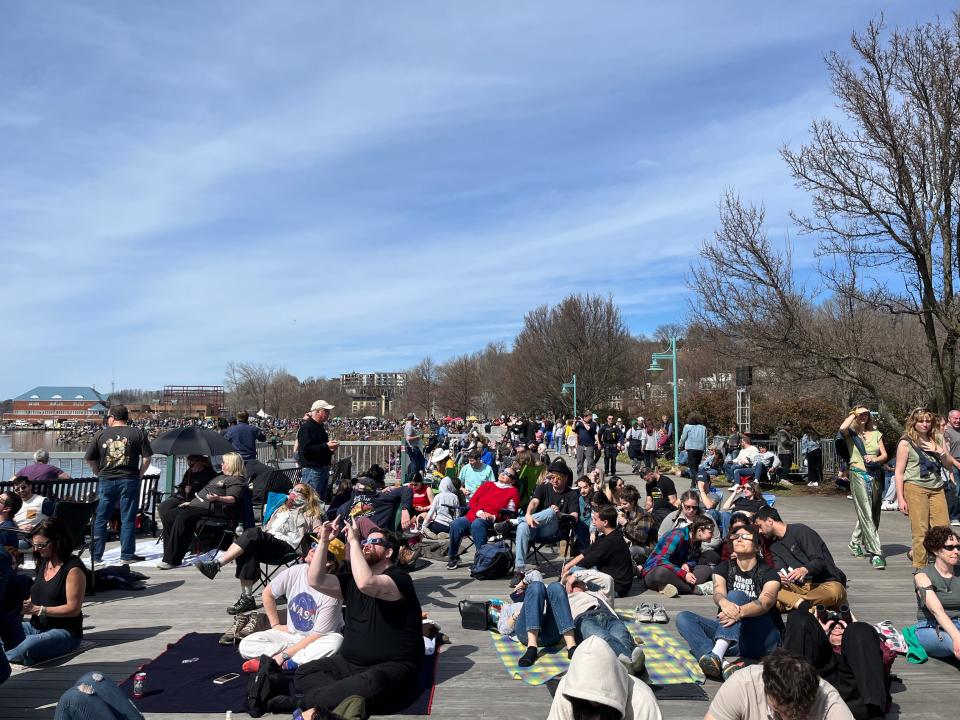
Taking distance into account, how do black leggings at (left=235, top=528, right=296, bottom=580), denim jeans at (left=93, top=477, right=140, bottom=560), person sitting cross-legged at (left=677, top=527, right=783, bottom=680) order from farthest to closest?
1. denim jeans at (left=93, top=477, right=140, bottom=560)
2. black leggings at (left=235, top=528, right=296, bottom=580)
3. person sitting cross-legged at (left=677, top=527, right=783, bottom=680)

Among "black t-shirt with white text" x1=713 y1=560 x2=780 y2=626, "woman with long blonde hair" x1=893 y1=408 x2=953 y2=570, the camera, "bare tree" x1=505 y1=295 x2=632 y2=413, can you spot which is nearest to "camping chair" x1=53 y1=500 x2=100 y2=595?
"black t-shirt with white text" x1=713 y1=560 x2=780 y2=626

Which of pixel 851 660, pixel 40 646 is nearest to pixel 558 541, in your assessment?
pixel 851 660

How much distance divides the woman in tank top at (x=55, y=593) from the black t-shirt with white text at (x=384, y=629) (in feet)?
8.25

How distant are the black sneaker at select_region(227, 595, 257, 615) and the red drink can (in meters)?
2.03

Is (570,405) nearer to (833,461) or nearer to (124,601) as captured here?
(833,461)

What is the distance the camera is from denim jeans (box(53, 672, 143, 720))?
367 cm

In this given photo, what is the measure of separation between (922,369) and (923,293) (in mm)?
3159

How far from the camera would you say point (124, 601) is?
7.78 m

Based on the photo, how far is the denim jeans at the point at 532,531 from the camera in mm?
8828

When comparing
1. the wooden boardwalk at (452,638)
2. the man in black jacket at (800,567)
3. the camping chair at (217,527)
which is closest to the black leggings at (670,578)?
the wooden boardwalk at (452,638)

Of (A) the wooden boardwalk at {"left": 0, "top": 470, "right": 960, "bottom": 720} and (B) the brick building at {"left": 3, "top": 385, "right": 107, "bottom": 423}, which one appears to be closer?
(A) the wooden boardwalk at {"left": 0, "top": 470, "right": 960, "bottom": 720}

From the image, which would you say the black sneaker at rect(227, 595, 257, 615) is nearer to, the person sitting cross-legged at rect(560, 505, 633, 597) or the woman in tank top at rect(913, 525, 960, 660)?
the person sitting cross-legged at rect(560, 505, 633, 597)

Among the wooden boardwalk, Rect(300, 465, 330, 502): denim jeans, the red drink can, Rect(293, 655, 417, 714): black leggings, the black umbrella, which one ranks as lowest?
the wooden boardwalk

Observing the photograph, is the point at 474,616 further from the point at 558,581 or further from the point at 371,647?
the point at 371,647
